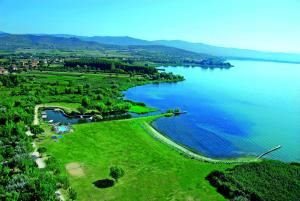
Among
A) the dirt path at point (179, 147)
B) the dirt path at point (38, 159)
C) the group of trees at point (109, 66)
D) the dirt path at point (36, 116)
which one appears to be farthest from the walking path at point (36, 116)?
the group of trees at point (109, 66)

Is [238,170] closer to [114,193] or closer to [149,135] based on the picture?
[114,193]

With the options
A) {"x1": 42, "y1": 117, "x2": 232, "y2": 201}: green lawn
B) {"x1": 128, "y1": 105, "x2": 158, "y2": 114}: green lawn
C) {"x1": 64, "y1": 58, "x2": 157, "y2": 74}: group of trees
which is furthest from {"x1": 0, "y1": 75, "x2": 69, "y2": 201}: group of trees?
{"x1": 64, "y1": 58, "x2": 157, "y2": 74}: group of trees

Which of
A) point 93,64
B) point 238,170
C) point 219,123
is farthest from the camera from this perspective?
point 93,64

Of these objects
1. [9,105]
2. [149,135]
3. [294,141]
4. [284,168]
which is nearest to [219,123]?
[294,141]

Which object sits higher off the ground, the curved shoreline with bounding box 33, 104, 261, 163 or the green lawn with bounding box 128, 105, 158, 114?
the green lawn with bounding box 128, 105, 158, 114

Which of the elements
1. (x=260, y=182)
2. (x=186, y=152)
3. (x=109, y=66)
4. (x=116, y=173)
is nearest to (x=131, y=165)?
(x=116, y=173)

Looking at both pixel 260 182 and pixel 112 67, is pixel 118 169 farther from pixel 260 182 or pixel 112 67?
pixel 112 67

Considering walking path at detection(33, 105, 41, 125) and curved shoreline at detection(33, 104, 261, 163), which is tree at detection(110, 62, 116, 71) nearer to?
walking path at detection(33, 105, 41, 125)

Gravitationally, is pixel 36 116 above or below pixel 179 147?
above
